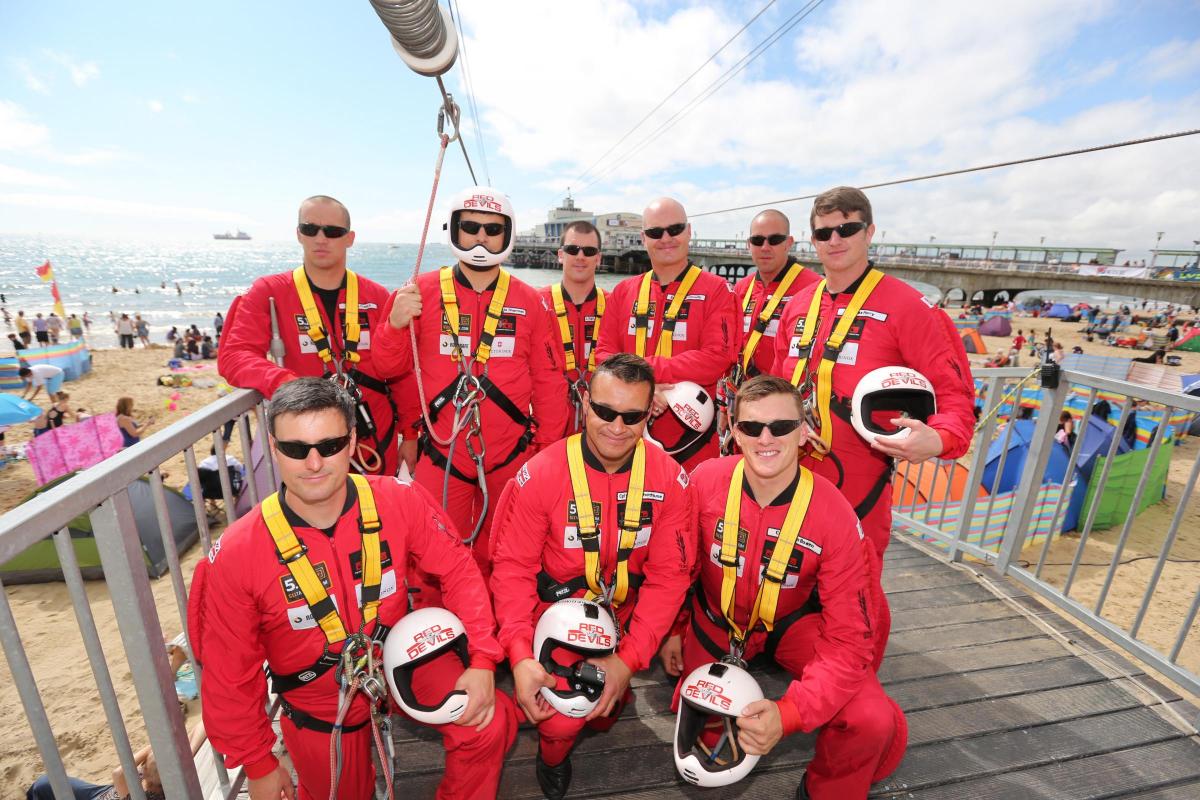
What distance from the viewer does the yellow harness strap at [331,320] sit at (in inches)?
148

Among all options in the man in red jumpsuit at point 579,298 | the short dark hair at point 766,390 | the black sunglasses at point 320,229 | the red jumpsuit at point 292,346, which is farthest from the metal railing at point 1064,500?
the black sunglasses at point 320,229

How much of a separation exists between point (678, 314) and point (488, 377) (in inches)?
63.8

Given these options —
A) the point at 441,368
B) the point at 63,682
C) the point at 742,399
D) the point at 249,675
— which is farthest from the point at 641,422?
the point at 63,682

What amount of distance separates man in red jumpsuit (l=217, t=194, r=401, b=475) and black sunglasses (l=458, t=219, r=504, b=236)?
869 millimetres

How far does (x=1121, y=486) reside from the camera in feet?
29.4

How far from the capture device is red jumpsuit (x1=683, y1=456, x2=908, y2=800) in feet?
7.97

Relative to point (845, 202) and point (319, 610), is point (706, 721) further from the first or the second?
point (845, 202)

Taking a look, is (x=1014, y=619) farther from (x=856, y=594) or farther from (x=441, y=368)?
(x=441, y=368)

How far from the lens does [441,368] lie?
3.74 meters

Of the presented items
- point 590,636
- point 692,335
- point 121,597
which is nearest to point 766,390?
point 590,636

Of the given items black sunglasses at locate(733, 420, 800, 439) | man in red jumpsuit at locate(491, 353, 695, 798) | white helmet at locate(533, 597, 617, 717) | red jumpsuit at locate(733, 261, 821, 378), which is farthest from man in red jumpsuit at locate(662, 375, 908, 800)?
red jumpsuit at locate(733, 261, 821, 378)

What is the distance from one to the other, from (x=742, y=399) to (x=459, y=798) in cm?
221

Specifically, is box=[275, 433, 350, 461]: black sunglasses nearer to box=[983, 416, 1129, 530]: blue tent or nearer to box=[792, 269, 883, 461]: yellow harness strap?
box=[792, 269, 883, 461]: yellow harness strap

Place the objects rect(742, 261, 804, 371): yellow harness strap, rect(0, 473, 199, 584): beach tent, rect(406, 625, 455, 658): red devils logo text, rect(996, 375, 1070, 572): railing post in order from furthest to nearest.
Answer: rect(0, 473, 199, 584): beach tent
rect(742, 261, 804, 371): yellow harness strap
rect(996, 375, 1070, 572): railing post
rect(406, 625, 455, 658): red devils logo text
